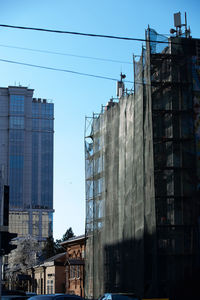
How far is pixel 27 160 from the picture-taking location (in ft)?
505

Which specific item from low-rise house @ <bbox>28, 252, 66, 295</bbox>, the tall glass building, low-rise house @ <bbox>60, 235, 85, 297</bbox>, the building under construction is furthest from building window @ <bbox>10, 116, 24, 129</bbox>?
the building under construction

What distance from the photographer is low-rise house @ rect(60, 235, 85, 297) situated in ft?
150

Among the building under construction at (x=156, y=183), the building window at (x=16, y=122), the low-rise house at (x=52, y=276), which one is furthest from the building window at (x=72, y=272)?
the building window at (x=16, y=122)

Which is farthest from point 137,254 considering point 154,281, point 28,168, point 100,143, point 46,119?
point 46,119

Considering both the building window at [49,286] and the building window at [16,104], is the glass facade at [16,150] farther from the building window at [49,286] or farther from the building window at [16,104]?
the building window at [49,286]

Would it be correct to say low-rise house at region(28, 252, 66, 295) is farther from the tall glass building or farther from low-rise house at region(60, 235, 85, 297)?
the tall glass building

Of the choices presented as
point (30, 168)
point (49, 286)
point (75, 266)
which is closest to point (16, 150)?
point (30, 168)

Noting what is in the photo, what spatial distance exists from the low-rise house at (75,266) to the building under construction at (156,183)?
40.0 ft

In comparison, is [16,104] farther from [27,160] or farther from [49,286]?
[49,286]

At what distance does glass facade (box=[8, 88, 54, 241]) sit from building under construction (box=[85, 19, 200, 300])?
119839mm

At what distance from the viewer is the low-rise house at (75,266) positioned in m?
45.6

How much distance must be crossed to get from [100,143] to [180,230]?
12500 mm

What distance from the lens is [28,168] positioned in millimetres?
153250

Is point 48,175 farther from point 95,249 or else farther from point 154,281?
point 154,281
